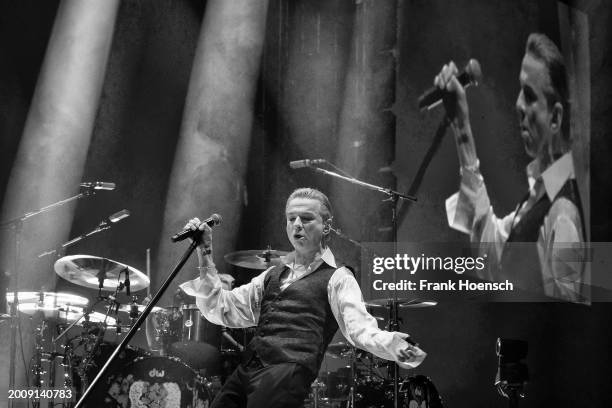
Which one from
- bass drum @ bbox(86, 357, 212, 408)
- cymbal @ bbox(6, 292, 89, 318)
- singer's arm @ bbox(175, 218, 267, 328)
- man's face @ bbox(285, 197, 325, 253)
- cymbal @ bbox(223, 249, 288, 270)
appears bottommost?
bass drum @ bbox(86, 357, 212, 408)

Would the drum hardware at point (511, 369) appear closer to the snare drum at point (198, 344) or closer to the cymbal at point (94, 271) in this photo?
the snare drum at point (198, 344)

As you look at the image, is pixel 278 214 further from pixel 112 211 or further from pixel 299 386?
pixel 299 386

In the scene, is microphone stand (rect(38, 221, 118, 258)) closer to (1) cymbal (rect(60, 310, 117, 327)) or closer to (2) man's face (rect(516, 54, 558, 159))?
(1) cymbal (rect(60, 310, 117, 327))

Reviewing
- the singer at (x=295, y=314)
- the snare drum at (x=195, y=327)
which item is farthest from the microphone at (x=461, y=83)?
the singer at (x=295, y=314)

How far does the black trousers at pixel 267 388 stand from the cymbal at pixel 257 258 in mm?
2809

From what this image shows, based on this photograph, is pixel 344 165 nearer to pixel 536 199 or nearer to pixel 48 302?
pixel 536 199

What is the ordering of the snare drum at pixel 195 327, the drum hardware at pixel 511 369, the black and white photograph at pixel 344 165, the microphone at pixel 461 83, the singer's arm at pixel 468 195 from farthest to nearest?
1. the microphone at pixel 461 83
2. the singer's arm at pixel 468 195
3. the black and white photograph at pixel 344 165
4. the snare drum at pixel 195 327
5. the drum hardware at pixel 511 369

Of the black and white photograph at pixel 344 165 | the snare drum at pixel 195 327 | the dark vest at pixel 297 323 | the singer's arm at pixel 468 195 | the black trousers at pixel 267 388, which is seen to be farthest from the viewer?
the singer's arm at pixel 468 195

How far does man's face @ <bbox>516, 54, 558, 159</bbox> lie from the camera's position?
6762mm

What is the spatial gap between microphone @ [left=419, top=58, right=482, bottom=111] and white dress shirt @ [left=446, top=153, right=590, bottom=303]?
0.71 meters

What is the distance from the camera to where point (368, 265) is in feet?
21.9

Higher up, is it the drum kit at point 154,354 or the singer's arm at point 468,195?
the singer's arm at point 468,195

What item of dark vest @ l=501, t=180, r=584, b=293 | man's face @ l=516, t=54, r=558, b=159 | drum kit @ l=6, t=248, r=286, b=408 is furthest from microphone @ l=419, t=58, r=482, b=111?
drum kit @ l=6, t=248, r=286, b=408

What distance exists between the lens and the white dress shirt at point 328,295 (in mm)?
2932
